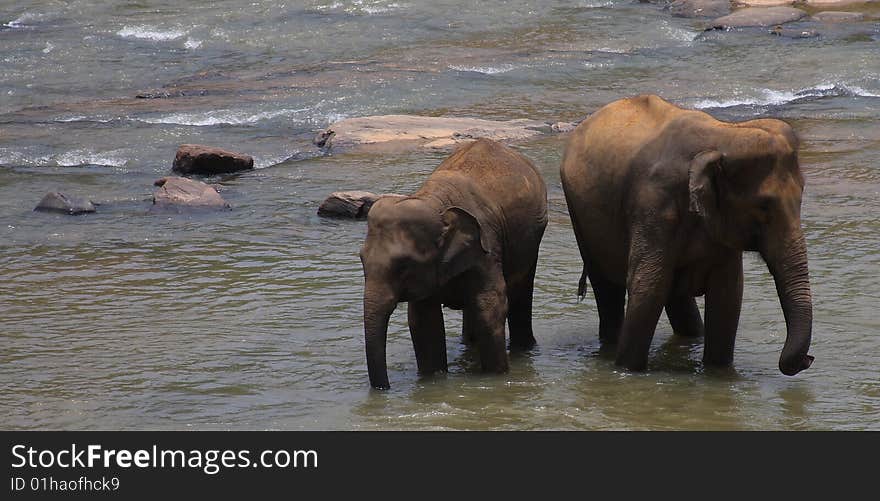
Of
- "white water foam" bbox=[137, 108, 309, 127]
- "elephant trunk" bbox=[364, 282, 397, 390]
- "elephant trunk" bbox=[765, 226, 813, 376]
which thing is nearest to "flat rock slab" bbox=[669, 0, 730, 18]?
"white water foam" bbox=[137, 108, 309, 127]

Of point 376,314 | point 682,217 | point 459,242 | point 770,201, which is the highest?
point 770,201

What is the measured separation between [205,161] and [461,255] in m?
8.93

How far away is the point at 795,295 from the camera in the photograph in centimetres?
867

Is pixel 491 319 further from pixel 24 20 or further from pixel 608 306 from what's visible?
pixel 24 20

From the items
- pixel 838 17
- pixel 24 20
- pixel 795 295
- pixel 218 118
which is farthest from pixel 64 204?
pixel 838 17

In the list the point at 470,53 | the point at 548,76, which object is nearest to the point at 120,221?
the point at 548,76

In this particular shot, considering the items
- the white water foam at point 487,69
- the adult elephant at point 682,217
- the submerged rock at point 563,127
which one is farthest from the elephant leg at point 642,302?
the white water foam at point 487,69

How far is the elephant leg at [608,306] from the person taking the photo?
35.0 feet

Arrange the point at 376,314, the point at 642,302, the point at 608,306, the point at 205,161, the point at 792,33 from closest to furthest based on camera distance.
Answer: the point at 376,314 < the point at 642,302 < the point at 608,306 < the point at 205,161 < the point at 792,33

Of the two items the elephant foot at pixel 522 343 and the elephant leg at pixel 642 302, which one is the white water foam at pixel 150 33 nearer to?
the elephant foot at pixel 522 343

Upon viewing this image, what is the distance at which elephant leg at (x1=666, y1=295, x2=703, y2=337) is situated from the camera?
1079 cm
